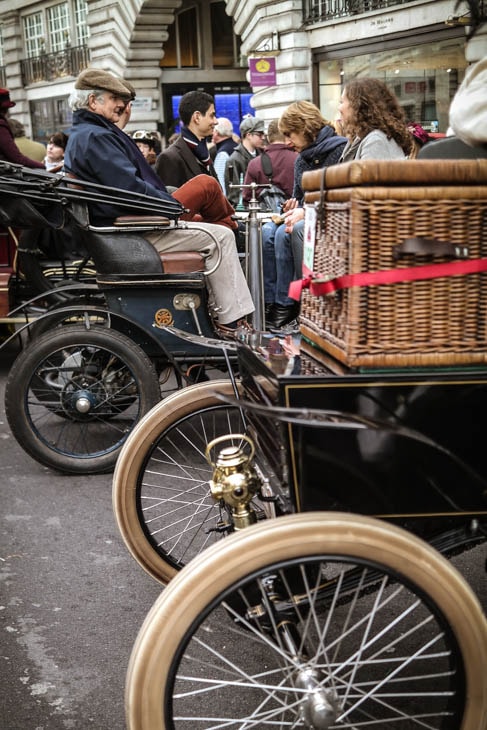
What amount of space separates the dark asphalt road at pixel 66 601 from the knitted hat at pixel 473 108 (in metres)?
1.78

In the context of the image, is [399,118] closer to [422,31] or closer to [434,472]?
[434,472]

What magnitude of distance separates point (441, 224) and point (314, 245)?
51 centimetres

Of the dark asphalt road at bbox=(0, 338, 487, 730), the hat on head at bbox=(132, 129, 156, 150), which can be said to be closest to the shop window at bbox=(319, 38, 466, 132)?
the hat on head at bbox=(132, 129, 156, 150)

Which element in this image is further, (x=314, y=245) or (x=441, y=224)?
(x=314, y=245)

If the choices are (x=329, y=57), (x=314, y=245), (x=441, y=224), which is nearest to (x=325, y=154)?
(x=314, y=245)

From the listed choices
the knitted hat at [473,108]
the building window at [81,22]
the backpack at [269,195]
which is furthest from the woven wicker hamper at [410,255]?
the building window at [81,22]

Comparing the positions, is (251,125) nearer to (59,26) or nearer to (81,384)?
(81,384)

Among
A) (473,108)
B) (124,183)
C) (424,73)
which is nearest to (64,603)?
(473,108)

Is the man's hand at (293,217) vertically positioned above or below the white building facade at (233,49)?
below

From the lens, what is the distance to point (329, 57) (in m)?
17.8

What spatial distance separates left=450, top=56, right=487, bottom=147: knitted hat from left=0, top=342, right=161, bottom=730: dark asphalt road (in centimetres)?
195

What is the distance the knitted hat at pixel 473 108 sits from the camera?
2184 millimetres

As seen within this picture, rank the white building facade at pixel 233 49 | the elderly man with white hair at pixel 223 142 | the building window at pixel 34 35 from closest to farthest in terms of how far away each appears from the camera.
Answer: the elderly man with white hair at pixel 223 142
the white building facade at pixel 233 49
the building window at pixel 34 35

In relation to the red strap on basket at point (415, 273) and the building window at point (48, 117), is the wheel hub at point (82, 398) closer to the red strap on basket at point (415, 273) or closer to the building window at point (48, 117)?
the red strap on basket at point (415, 273)
